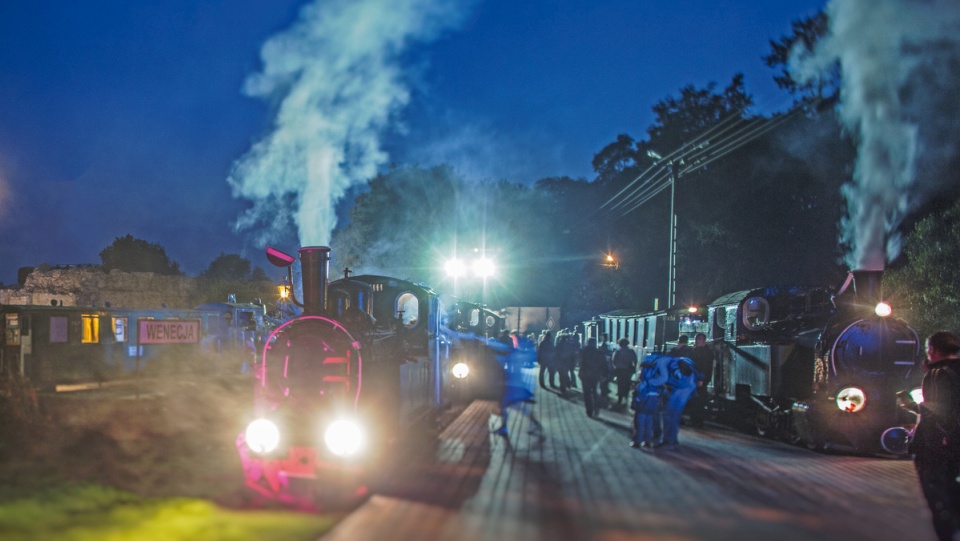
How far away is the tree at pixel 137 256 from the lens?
2559 inches

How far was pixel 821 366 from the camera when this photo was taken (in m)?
10.2

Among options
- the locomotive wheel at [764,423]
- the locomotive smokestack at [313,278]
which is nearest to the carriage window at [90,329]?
the locomotive smokestack at [313,278]

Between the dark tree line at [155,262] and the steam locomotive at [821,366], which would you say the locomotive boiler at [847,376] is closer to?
the steam locomotive at [821,366]

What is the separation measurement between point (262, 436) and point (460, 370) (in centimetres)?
875

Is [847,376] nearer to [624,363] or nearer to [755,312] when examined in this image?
[755,312]

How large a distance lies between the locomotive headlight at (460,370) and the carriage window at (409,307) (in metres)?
4.48

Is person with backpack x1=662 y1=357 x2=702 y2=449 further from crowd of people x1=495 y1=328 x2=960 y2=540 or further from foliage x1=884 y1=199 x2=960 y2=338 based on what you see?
foliage x1=884 y1=199 x2=960 y2=338

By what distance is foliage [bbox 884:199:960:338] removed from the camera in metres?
15.6

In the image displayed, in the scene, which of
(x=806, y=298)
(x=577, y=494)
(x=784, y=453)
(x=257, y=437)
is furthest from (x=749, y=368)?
(x=257, y=437)

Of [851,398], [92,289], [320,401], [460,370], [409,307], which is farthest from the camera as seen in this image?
[92,289]

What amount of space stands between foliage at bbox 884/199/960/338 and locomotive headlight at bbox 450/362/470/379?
34.0 feet

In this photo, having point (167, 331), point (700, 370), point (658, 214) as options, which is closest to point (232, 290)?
point (167, 331)

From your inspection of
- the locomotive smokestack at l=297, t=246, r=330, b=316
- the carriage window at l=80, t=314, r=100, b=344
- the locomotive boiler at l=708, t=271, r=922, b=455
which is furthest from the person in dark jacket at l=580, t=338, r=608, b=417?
the carriage window at l=80, t=314, r=100, b=344

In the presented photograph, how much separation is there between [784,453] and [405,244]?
38320 mm
